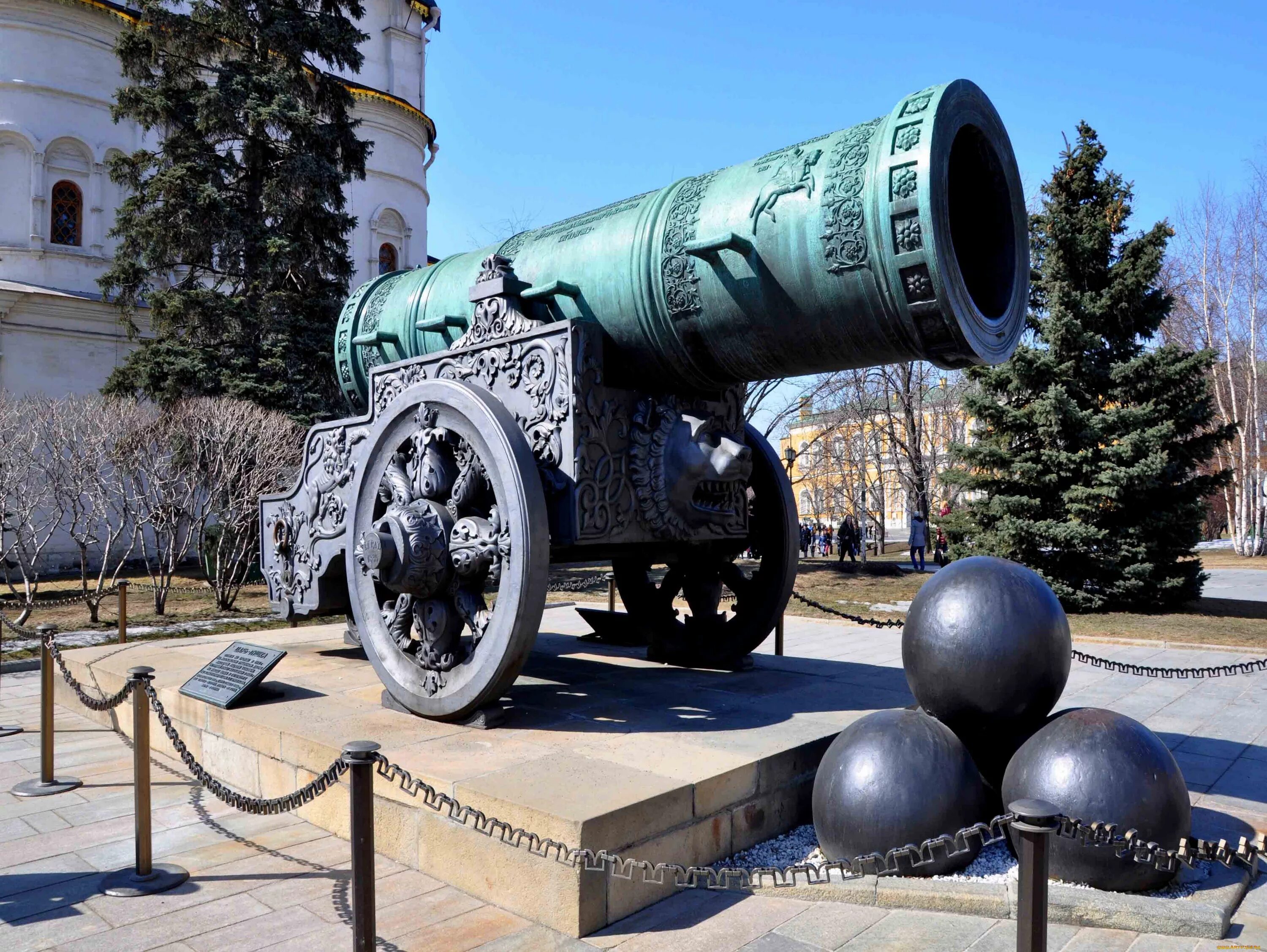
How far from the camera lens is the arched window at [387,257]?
26.8 metres

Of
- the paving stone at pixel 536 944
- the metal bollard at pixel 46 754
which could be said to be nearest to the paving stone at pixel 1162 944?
the paving stone at pixel 536 944

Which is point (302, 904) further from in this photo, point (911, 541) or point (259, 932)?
point (911, 541)

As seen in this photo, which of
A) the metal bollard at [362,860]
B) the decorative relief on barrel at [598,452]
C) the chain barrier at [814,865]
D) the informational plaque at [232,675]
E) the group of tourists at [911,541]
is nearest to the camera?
the metal bollard at [362,860]

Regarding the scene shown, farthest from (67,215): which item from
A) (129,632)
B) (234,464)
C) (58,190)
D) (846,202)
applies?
(846,202)

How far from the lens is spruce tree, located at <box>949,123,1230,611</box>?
1339cm

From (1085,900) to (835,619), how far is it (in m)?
9.81

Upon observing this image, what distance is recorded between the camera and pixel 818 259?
385 centimetres

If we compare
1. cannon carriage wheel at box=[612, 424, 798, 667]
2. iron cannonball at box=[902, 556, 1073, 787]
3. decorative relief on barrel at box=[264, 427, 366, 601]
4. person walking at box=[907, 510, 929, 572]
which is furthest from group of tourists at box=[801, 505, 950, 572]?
iron cannonball at box=[902, 556, 1073, 787]

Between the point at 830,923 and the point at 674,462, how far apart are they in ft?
7.49

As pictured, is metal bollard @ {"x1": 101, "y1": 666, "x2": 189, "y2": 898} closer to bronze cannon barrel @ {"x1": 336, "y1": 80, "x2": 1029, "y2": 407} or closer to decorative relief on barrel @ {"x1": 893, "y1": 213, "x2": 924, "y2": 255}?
bronze cannon barrel @ {"x1": 336, "y1": 80, "x2": 1029, "y2": 407}

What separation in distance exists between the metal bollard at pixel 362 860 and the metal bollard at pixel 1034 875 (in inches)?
63.8

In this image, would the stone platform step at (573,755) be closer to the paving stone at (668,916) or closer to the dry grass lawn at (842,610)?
the paving stone at (668,916)

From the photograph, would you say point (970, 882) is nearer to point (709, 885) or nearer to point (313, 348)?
point (709, 885)

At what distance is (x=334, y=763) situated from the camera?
3158 millimetres
